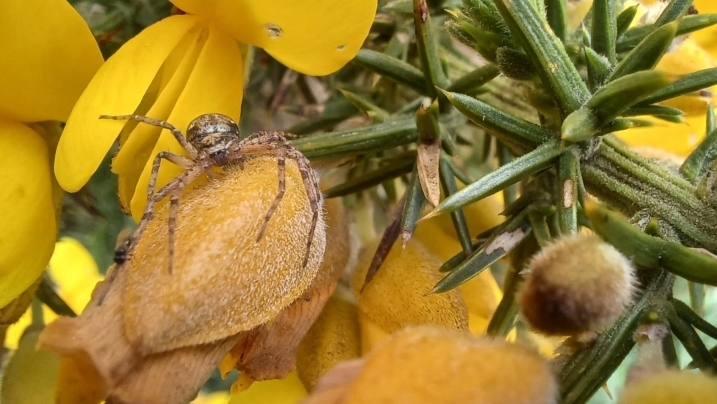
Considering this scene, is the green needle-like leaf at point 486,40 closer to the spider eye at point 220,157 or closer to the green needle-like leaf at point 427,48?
the green needle-like leaf at point 427,48

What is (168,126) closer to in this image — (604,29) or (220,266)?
(220,266)

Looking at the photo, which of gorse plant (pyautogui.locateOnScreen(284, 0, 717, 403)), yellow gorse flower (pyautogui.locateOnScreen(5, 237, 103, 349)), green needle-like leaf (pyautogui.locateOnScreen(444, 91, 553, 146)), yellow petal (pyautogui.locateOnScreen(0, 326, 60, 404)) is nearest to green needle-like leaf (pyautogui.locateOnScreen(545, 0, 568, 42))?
gorse plant (pyautogui.locateOnScreen(284, 0, 717, 403))

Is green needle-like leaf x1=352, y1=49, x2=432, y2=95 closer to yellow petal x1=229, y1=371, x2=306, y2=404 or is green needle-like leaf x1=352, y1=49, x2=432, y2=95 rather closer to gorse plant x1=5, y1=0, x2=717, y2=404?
gorse plant x1=5, y1=0, x2=717, y2=404

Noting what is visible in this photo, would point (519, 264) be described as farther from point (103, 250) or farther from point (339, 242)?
point (103, 250)

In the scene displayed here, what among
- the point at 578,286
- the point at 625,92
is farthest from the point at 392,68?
the point at 578,286

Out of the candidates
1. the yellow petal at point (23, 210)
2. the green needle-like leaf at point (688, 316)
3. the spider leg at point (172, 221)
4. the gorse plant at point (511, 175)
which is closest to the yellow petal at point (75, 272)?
the gorse plant at point (511, 175)
